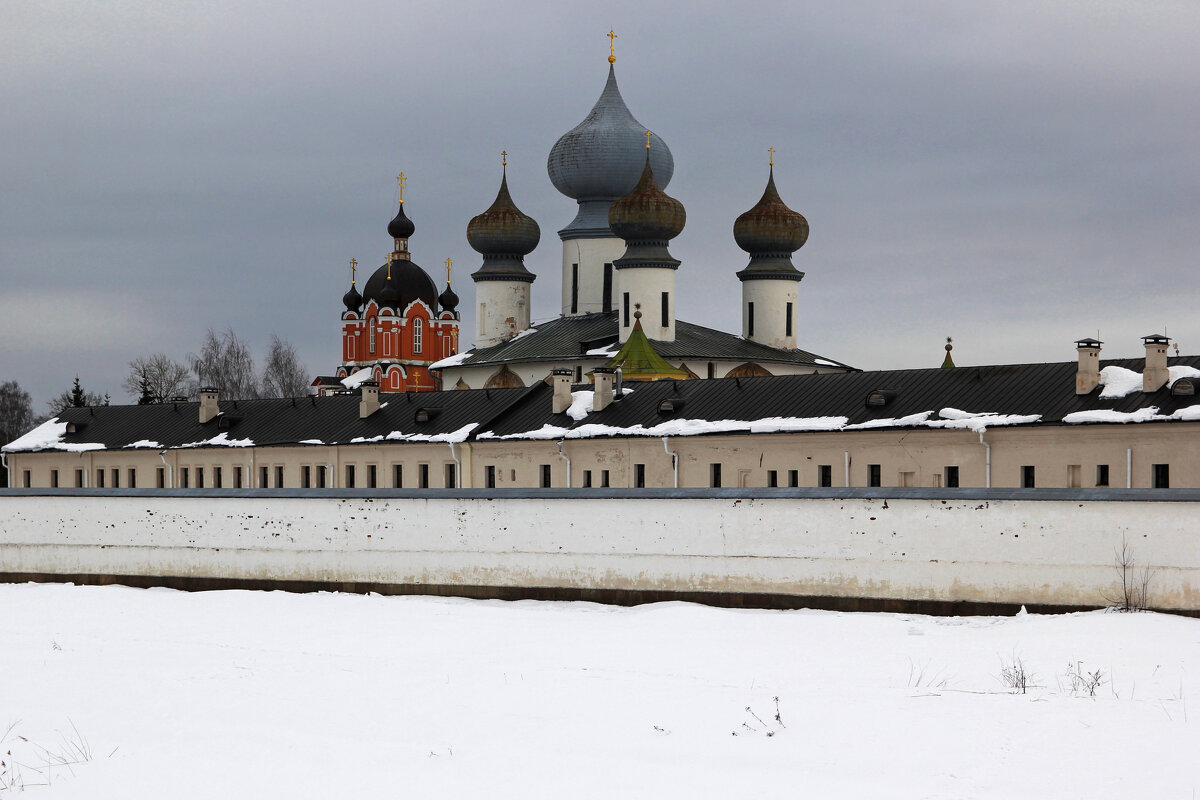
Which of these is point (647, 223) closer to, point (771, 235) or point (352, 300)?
point (771, 235)

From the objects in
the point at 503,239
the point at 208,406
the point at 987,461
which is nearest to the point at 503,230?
the point at 503,239

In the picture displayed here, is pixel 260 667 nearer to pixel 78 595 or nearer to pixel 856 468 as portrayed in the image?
pixel 78 595

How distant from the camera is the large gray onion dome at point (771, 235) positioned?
5700 centimetres

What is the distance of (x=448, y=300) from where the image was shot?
8731cm

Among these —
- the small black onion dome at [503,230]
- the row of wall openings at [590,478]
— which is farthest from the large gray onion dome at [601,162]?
the row of wall openings at [590,478]

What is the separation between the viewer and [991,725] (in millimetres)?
14609

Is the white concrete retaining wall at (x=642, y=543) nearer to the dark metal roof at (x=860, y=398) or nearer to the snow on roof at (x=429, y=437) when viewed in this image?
the dark metal roof at (x=860, y=398)

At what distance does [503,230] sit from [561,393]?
25227 millimetres

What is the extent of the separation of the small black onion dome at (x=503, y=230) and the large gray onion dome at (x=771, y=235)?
8.92 metres

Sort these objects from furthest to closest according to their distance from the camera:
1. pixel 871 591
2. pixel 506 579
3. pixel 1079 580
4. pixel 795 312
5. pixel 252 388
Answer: pixel 252 388 → pixel 795 312 → pixel 506 579 → pixel 871 591 → pixel 1079 580

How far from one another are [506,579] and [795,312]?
3379 cm

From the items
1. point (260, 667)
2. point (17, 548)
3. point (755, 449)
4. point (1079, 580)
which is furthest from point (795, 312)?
point (260, 667)

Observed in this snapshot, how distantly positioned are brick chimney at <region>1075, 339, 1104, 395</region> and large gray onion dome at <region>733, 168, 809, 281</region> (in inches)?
1040

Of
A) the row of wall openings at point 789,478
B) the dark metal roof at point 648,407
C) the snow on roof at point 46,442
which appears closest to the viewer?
the dark metal roof at point 648,407
